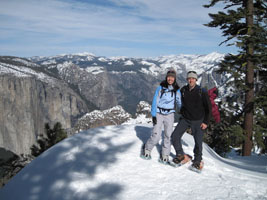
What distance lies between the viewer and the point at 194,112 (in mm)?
6312

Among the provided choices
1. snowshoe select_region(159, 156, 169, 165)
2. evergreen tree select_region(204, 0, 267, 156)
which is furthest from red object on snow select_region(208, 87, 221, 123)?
evergreen tree select_region(204, 0, 267, 156)

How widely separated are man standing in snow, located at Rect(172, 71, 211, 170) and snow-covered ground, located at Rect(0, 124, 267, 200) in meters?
0.48

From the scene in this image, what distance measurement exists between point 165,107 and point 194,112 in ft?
2.66

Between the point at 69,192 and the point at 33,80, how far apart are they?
7705 inches

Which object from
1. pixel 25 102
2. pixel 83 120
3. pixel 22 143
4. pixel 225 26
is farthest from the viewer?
pixel 25 102

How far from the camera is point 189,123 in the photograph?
652cm

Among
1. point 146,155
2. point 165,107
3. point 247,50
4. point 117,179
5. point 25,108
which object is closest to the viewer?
point 117,179

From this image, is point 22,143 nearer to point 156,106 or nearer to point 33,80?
point 33,80

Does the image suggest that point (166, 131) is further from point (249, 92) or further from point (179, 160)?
point (249, 92)

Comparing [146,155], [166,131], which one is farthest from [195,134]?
[146,155]

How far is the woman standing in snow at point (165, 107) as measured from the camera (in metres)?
6.39

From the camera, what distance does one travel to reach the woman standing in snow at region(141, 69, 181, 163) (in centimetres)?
639

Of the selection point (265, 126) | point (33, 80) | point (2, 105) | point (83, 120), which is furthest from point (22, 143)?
point (265, 126)

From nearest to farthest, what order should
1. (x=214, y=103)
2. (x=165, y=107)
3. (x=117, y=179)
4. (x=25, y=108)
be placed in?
(x=117, y=179)
(x=165, y=107)
(x=214, y=103)
(x=25, y=108)
